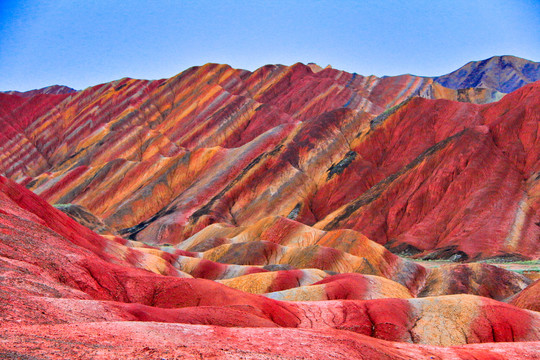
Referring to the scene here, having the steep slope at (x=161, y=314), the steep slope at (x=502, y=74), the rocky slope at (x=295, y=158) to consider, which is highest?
the steep slope at (x=502, y=74)

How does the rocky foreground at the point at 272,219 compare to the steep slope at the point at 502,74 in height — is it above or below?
below

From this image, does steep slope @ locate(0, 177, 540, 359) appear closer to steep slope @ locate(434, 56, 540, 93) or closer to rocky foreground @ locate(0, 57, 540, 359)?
rocky foreground @ locate(0, 57, 540, 359)

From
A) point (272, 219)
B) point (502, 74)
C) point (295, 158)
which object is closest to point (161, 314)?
point (272, 219)

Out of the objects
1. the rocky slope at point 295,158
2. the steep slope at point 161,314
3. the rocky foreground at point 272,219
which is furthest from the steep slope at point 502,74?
the steep slope at point 161,314

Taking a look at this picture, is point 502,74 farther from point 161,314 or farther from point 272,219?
point 161,314

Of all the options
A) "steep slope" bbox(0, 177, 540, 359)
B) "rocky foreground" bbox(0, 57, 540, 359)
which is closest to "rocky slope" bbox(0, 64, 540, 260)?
"rocky foreground" bbox(0, 57, 540, 359)

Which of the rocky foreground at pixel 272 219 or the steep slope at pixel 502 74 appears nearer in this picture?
the rocky foreground at pixel 272 219

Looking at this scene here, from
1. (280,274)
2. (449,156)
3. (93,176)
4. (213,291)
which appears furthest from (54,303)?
(93,176)

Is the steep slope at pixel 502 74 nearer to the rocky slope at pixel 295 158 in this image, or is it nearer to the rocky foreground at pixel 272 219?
the rocky foreground at pixel 272 219

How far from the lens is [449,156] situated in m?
72.8

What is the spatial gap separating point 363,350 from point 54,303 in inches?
357

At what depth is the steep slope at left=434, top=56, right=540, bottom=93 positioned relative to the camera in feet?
577

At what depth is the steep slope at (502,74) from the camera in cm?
17588

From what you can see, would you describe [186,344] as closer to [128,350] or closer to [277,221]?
[128,350]
